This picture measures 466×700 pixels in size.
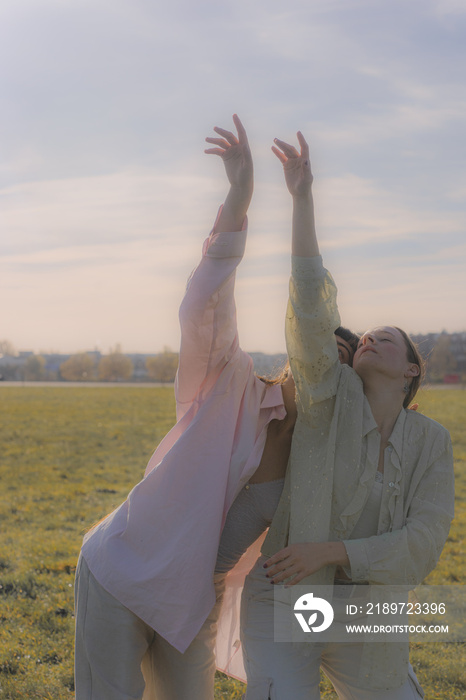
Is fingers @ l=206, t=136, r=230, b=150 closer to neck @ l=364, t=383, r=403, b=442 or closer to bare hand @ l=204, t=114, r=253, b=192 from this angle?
bare hand @ l=204, t=114, r=253, b=192

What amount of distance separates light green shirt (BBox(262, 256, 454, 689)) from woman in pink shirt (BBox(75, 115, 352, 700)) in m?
0.25

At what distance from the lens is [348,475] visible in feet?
10.1

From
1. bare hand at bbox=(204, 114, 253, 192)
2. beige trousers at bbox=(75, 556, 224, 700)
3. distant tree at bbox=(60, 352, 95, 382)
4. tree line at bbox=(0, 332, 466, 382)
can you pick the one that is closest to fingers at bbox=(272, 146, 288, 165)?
bare hand at bbox=(204, 114, 253, 192)

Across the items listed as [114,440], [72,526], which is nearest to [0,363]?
[114,440]

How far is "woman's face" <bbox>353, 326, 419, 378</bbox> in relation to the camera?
325 cm

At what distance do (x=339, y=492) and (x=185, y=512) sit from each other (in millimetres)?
666

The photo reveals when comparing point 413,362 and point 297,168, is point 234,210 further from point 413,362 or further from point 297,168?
point 413,362

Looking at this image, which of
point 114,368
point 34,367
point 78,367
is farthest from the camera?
point 34,367

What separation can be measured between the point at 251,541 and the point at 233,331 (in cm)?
100

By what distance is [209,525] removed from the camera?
2.96 metres

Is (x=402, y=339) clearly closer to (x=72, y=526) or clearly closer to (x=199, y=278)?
(x=199, y=278)

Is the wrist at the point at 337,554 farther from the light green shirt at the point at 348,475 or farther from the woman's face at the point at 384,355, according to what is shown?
the woman's face at the point at 384,355

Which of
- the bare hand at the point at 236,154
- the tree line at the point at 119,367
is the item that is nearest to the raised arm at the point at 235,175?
the bare hand at the point at 236,154

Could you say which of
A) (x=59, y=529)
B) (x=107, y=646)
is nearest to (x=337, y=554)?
(x=107, y=646)
